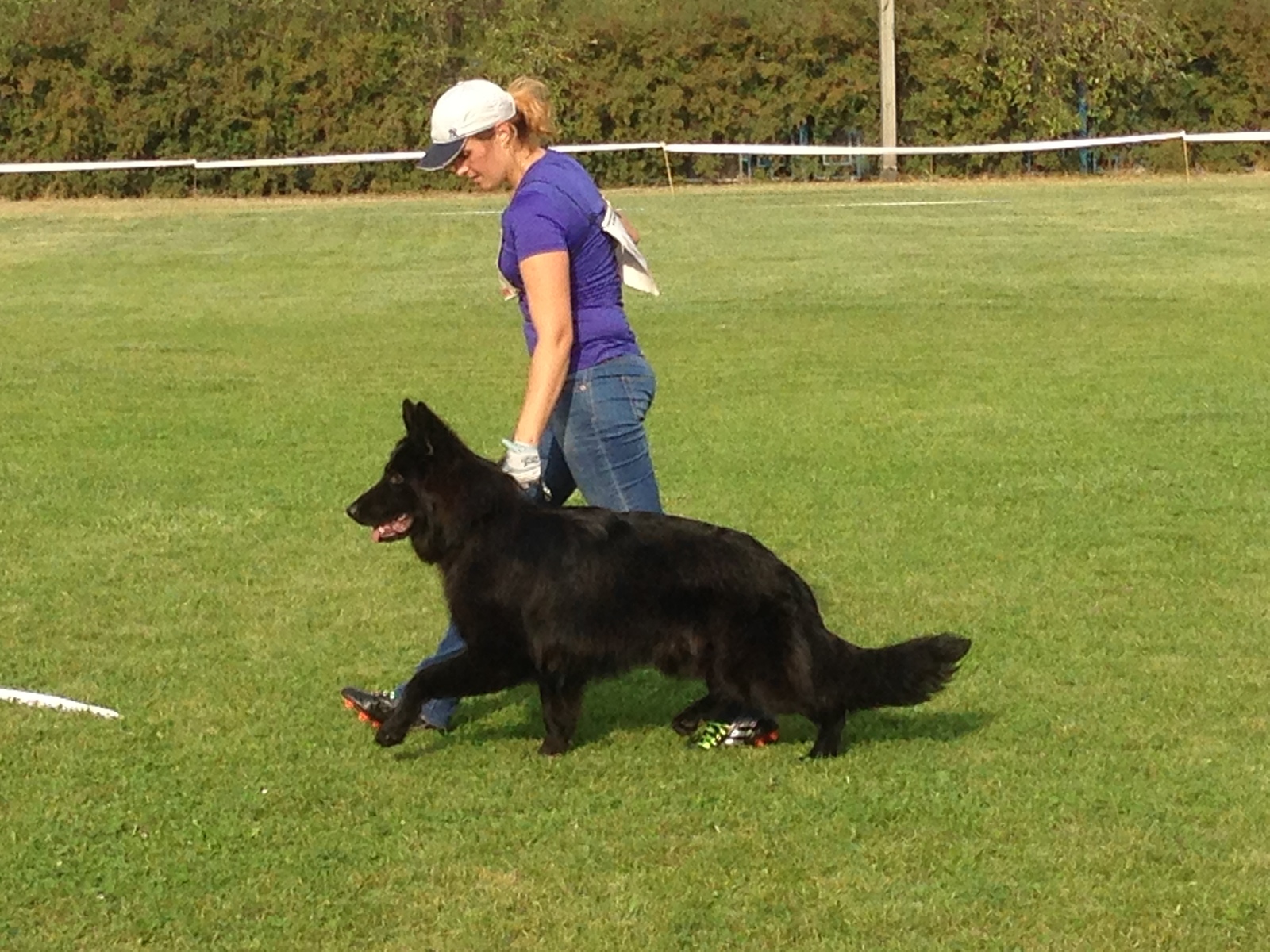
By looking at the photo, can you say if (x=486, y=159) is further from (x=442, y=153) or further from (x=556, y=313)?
(x=556, y=313)

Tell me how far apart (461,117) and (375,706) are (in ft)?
6.39

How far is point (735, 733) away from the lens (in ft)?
20.4

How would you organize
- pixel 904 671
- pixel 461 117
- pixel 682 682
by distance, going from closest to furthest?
pixel 461 117, pixel 904 671, pixel 682 682

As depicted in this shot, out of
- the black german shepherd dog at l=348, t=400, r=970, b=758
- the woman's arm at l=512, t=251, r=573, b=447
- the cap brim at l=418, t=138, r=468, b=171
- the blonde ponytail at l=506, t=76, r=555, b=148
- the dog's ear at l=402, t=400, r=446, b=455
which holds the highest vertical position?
the blonde ponytail at l=506, t=76, r=555, b=148

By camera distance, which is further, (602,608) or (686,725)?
(686,725)

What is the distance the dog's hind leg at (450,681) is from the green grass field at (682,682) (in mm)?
162

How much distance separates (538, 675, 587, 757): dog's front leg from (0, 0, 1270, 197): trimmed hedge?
117 ft

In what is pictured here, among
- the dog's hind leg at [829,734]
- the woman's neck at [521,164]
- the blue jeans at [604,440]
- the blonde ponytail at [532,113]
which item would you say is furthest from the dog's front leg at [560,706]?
the blonde ponytail at [532,113]

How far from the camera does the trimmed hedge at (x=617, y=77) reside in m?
40.7

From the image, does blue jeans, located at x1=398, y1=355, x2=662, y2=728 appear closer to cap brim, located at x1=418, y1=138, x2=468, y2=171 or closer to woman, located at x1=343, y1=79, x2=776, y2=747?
woman, located at x1=343, y1=79, x2=776, y2=747

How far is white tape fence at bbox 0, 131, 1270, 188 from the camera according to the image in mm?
38219

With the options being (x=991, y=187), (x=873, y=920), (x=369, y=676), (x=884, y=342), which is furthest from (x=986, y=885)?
(x=991, y=187)

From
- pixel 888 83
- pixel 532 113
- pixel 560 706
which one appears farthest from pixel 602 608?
pixel 888 83

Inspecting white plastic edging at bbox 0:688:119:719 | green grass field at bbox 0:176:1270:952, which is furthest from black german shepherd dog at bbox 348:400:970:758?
white plastic edging at bbox 0:688:119:719
